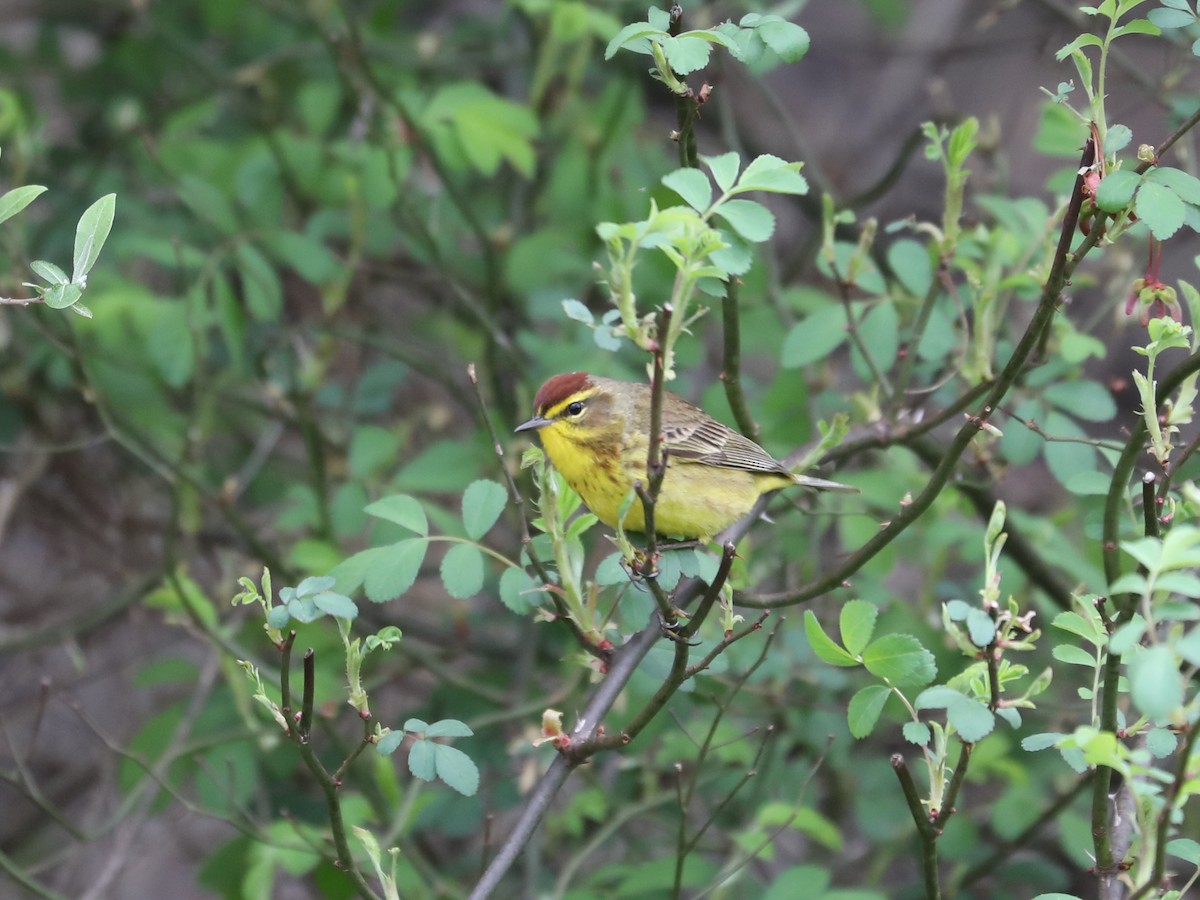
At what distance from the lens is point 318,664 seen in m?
3.69

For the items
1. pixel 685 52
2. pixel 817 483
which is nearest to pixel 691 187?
pixel 685 52

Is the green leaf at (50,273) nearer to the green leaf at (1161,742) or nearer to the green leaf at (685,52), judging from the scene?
the green leaf at (685,52)

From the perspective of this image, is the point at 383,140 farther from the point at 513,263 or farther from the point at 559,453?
the point at 559,453

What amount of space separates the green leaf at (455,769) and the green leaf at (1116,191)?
1169 millimetres

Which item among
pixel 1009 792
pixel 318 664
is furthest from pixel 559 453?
pixel 1009 792

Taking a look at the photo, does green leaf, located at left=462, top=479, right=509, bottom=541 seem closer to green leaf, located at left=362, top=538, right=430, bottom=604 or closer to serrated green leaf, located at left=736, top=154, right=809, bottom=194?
green leaf, located at left=362, top=538, right=430, bottom=604

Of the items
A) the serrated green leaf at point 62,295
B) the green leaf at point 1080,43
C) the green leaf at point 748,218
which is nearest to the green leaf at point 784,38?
the green leaf at point 748,218

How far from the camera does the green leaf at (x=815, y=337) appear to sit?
3070mm

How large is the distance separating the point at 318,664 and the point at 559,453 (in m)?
1.10

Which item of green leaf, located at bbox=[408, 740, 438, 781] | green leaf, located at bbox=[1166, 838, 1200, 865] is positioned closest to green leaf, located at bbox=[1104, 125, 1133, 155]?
green leaf, located at bbox=[1166, 838, 1200, 865]

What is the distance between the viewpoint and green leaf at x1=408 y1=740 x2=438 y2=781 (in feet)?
5.85

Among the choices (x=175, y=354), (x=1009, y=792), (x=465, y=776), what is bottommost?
(x=1009, y=792)

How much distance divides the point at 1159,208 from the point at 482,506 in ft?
3.71

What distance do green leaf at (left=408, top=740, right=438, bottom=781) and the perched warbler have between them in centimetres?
107
